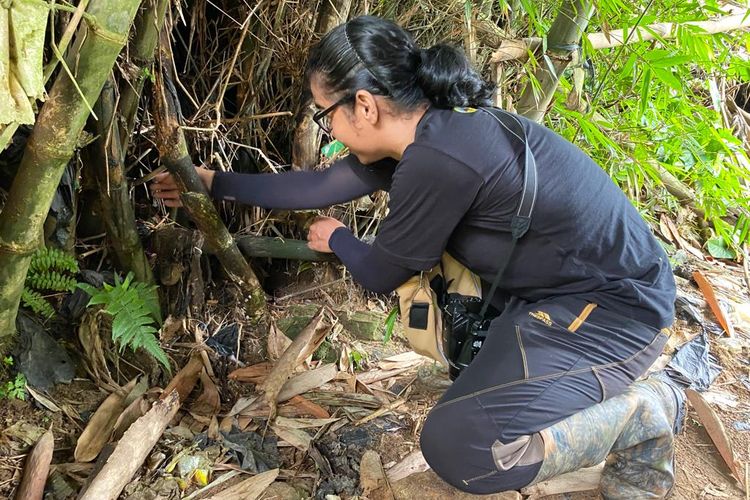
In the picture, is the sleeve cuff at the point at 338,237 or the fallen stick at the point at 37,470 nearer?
the fallen stick at the point at 37,470

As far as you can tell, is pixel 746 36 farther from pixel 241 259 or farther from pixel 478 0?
pixel 241 259

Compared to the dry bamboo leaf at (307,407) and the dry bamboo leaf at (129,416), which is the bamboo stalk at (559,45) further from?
the dry bamboo leaf at (129,416)

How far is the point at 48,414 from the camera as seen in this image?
1.96 metres

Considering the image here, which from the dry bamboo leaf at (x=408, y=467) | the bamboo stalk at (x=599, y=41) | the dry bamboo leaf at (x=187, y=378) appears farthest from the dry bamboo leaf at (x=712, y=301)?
the dry bamboo leaf at (x=187, y=378)

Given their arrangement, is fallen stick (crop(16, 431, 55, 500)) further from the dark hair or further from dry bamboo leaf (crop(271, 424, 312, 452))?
the dark hair

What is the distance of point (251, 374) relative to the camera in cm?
236


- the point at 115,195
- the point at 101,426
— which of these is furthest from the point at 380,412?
the point at 115,195

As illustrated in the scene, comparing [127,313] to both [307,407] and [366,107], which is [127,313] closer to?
[307,407]

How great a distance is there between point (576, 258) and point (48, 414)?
1.73 meters

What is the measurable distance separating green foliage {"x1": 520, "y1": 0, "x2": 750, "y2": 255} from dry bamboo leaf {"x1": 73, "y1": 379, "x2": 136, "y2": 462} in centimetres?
200

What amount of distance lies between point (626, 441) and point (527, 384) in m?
0.45

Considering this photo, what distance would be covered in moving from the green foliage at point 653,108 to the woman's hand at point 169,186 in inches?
52.6

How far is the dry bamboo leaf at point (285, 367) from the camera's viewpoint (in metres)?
2.23

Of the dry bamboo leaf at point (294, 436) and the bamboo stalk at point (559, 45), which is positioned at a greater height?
the bamboo stalk at point (559, 45)
